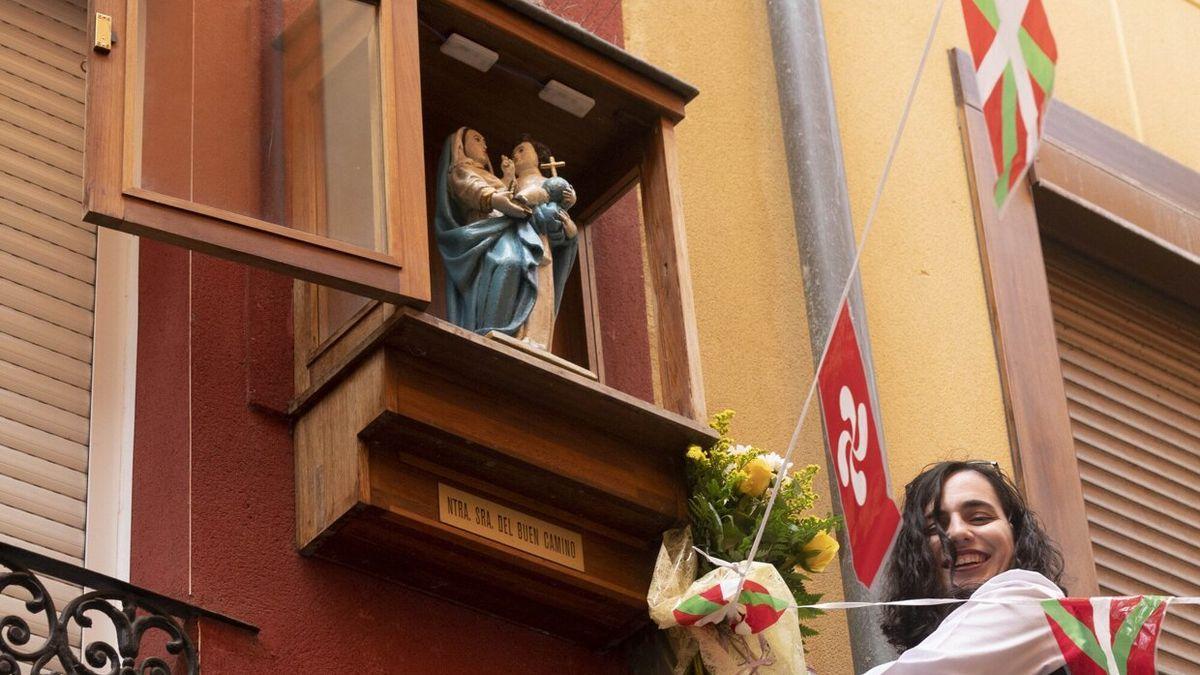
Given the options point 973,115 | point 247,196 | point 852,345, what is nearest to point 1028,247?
point 973,115

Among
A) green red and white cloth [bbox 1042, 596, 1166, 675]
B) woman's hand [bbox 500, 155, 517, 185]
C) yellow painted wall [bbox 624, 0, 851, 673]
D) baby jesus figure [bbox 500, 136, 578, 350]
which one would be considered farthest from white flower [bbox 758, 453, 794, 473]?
green red and white cloth [bbox 1042, 596, 1166, 675]

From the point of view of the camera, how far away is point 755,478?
6.63 m

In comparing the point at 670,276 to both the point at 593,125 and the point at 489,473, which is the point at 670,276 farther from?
the point at 489,473

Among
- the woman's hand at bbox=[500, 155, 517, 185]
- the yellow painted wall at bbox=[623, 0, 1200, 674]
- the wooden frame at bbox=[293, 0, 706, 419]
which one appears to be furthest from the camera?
the yellow painted wall at bbox=[623, 0, 1200, 674]

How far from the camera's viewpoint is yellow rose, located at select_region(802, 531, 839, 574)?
6703mm

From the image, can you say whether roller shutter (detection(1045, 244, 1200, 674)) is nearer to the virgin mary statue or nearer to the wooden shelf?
the wooden shelf

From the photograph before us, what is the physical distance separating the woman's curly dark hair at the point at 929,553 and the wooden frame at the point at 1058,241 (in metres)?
1.36

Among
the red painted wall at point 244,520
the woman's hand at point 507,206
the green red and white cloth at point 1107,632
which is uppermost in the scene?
the woman's hand at point 507,206

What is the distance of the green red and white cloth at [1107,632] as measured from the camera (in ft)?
18.1

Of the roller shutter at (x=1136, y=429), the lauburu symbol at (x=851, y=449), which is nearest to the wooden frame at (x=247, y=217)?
the lauburu symbol at (x=851, y=449)

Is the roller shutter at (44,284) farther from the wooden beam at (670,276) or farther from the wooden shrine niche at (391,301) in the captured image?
the wooden beam at (670,276)

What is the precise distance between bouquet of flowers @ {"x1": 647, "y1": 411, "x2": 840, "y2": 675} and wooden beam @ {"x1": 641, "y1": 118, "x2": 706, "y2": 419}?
5.2 inches

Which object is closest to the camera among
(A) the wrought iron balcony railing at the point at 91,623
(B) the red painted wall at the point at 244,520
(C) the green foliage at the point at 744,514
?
(A) the wrought iron balcony railing at the point at 91,623

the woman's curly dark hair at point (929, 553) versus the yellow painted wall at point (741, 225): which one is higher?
the yellow painted wall at point (741, 225)
